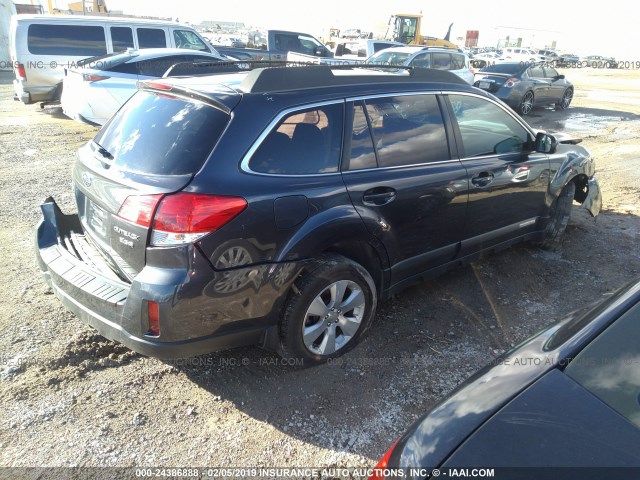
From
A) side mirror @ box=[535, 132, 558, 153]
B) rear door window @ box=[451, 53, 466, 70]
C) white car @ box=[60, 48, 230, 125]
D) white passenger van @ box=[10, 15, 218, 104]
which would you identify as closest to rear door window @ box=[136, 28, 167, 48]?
white passenger van @ box=[10, 15, 218, 104]

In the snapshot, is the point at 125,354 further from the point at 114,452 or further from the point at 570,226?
the point at 570,226

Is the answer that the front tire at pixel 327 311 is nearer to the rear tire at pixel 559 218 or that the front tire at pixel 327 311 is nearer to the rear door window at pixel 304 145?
the rear door window at pixel 304 145

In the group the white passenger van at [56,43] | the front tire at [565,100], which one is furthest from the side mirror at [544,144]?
the front tire at [565,100]

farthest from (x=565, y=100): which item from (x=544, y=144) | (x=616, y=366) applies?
(x=616, y=366)

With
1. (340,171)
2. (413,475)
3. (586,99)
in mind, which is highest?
(340,171)

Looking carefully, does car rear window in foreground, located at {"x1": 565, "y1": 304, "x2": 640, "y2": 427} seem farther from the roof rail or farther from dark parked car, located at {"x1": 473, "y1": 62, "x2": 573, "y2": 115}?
dark parked car, located at {"x1": 473, "y1": 62, "x2": 573, "y2": 115}

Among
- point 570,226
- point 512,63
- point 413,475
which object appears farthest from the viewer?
point 512,63

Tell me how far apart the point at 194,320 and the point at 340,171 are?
4.02 feet

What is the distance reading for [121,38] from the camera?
37.6 ft

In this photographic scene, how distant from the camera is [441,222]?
3607 mm

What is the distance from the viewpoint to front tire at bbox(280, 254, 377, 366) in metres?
2.87

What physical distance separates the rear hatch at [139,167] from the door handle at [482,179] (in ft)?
6.67

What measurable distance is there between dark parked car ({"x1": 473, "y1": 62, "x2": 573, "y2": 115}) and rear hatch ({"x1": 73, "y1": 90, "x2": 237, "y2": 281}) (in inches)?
495

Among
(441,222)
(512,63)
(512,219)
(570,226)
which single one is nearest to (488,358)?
(441,222)
